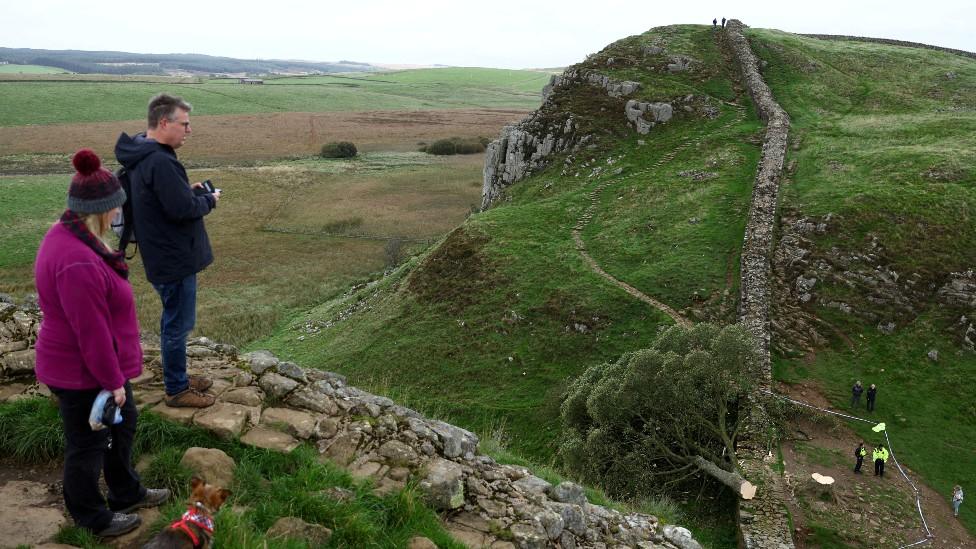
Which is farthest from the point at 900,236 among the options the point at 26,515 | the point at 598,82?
the point at 26,515

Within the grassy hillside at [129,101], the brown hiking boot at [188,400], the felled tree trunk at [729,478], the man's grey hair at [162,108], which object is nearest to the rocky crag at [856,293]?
the felled tree trunk at [729,478]

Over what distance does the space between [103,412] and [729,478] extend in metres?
17.4

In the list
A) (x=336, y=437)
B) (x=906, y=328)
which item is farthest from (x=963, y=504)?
(x=336, y=437)

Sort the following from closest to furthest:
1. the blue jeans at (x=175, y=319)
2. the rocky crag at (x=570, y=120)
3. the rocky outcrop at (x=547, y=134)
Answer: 1. the blue jeans at (x=175, y=319)
2. the rocky crag at (x=570, y=120)
3. the rocky outcrop at (x=547, y=134)

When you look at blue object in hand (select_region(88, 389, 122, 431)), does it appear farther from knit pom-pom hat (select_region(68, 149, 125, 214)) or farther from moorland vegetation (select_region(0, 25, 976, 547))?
moorland vegetation (select_region(0, 25, 976, 547))

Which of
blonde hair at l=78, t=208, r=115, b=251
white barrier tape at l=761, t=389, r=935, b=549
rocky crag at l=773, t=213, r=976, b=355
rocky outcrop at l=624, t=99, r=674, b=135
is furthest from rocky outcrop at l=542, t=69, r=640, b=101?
blonde hair at l=78, t=208, r=115, b=251

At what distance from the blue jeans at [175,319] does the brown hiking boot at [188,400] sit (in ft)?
0.84

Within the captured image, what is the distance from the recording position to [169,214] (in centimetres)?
780

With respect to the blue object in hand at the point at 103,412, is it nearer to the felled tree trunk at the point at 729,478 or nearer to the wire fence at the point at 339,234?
the felled tree trunk at the point at 729,478

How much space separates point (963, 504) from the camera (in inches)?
736

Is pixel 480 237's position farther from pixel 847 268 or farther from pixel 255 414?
pixel 255 414

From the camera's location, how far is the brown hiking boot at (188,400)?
28.8 feet

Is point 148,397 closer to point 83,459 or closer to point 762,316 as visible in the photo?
point 83,459

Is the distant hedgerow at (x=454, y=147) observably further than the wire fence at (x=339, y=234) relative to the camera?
Yes
